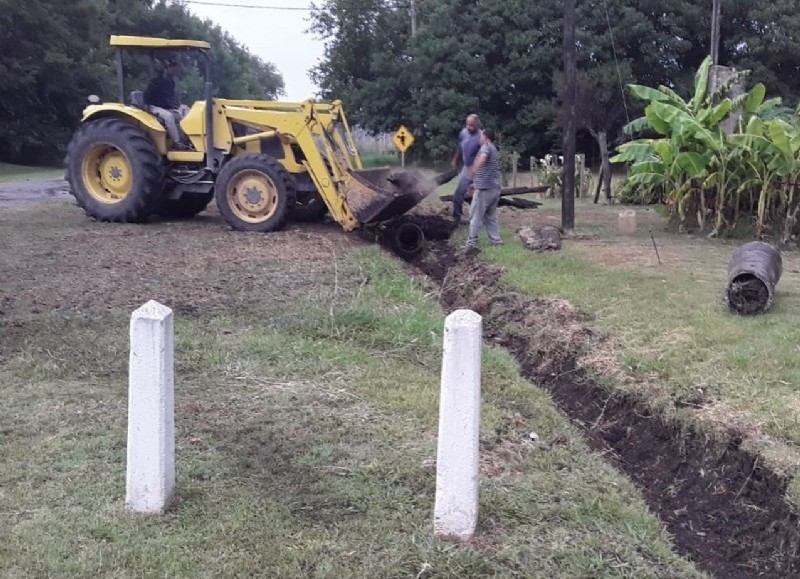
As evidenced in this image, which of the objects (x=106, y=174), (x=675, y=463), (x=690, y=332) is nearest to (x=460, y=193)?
(x=106, y=174)

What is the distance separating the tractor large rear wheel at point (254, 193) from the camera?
1320cm

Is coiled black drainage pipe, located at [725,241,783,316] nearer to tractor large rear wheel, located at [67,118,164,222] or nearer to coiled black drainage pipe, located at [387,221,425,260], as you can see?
coiled black drainage pipe, located at [387,221,425,260]

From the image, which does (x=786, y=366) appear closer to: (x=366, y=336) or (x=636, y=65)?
(x=366, y=336)

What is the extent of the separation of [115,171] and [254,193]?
2.91m

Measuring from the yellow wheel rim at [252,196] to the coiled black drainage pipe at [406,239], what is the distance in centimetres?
180

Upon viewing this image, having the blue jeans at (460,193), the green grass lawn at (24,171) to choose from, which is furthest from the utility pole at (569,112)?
the green grass lawn at (24,171)

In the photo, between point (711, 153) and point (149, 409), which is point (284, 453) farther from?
point (711, 153)

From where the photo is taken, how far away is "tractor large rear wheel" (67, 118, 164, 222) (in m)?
14.1

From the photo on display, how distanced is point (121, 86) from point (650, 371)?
37.0 ft

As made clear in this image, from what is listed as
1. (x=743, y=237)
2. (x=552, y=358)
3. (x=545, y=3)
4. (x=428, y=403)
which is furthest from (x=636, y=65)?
(x=428, y=403)

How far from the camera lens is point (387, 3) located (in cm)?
4222

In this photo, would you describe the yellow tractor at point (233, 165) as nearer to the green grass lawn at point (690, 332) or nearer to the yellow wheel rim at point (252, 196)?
the yellow wheel rim at point (252, 196)

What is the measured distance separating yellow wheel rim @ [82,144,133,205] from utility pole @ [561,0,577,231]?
7.04 meters

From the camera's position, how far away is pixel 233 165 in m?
13.4
